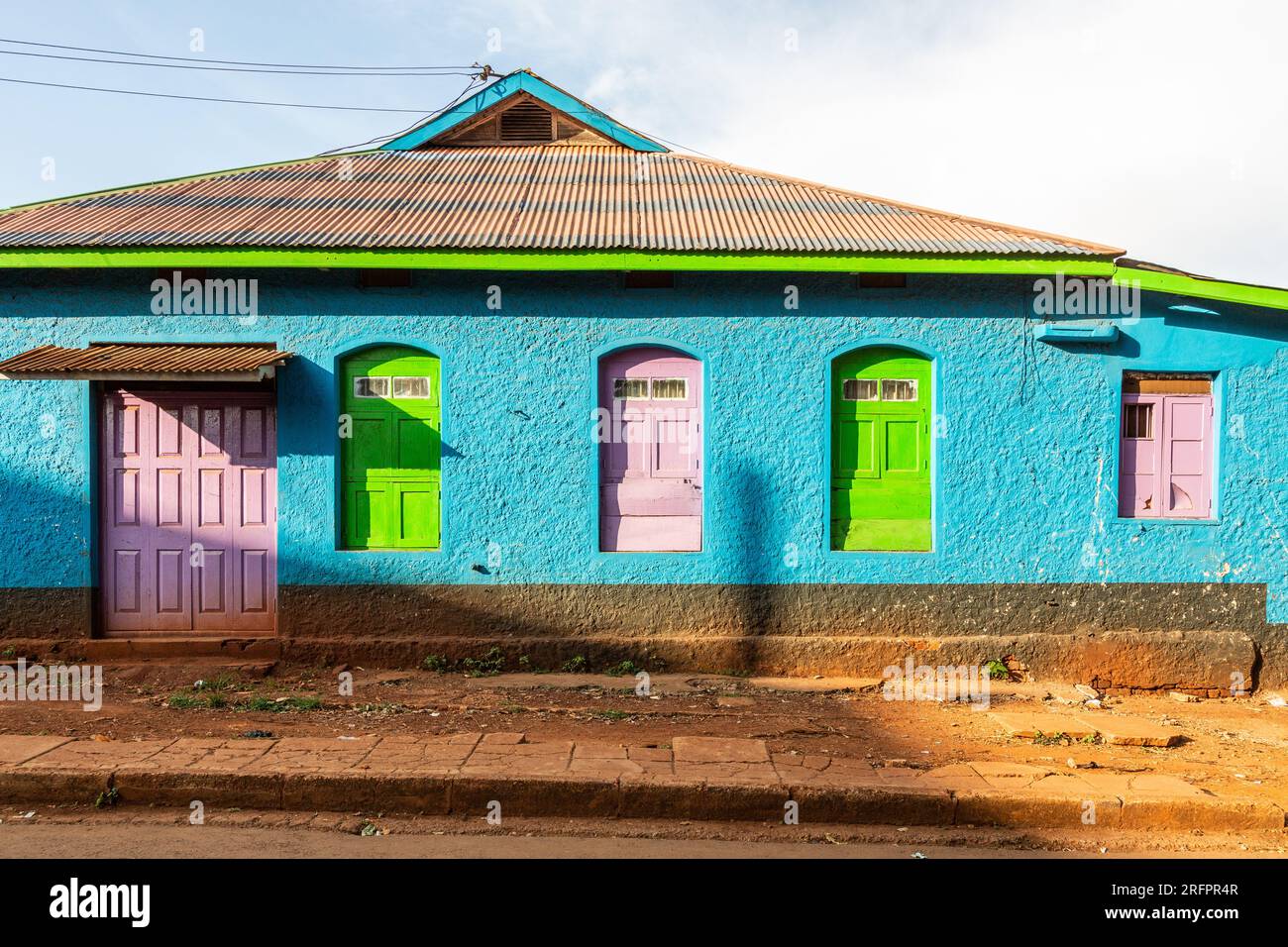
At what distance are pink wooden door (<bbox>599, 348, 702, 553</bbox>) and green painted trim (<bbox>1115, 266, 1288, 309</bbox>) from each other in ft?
13.1

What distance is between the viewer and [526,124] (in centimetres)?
1180

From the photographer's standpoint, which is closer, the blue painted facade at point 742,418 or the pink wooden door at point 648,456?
the blue painted facade at point 742,418

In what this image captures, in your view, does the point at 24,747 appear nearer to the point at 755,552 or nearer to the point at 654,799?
the point at 654,799

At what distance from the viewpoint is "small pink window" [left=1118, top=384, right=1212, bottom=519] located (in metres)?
8.03

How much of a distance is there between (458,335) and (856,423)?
3.61 metres

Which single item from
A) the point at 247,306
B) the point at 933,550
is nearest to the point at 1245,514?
the point at 933,550

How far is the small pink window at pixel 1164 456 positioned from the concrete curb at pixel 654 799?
3.66 meters

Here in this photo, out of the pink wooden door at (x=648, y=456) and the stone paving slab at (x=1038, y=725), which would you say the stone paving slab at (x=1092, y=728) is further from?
the pink wooden door at (x=648, y=456)

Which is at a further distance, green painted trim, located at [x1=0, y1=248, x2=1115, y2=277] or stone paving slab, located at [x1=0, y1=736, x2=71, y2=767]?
green painted trim, located at [x1=0, y1=248, x2=1115, y2=277]

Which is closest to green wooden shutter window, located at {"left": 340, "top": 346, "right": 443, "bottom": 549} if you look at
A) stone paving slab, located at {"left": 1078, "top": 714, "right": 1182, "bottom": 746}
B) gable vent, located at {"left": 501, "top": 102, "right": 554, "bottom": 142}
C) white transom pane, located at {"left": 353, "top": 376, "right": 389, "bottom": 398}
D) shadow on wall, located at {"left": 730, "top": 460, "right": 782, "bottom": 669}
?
white transom pane, located at {"left": 353, "top": 376, "right": 389, "bottom": 398}

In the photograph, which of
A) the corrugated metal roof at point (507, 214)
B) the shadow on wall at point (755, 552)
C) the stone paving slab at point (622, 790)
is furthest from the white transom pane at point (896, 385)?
the stone paving slab at point (622, 790)

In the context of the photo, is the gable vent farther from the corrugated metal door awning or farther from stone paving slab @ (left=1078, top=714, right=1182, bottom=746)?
stone paving slab @ (left=1078, top=714, right=1182, bottom=746)

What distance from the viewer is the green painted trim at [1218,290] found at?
299 inches

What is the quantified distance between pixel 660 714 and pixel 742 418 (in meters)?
2.69
